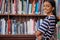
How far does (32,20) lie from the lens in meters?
2.86

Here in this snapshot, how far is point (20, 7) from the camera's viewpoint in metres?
2.82

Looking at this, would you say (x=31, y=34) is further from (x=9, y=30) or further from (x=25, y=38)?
(x=9, y=30)

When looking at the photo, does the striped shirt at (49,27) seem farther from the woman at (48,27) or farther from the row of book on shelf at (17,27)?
the row of book on shelf at (17,27)

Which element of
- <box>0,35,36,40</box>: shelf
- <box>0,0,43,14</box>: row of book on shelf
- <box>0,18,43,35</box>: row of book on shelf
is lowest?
<box>0,35,36,40</box>: shelf

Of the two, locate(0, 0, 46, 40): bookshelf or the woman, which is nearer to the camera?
the woman

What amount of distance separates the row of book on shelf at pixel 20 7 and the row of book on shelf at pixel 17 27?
0.15 meters

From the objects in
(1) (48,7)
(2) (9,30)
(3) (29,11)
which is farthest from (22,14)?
(1) (48,7)

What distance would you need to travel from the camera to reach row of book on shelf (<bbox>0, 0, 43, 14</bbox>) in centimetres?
280

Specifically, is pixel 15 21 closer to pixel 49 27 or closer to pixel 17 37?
pixel 17 37

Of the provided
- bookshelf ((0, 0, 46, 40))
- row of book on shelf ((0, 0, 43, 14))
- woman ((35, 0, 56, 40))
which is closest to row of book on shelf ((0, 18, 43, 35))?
bookshelf ((0, 0, 46, 40))

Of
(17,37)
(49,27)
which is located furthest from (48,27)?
(17,37)

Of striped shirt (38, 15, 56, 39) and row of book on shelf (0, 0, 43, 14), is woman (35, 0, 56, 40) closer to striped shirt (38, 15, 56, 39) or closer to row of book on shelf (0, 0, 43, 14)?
striped shirt (38, 15, 56, 39)

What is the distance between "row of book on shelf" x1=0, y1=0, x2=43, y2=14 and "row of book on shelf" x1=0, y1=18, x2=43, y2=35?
154mm

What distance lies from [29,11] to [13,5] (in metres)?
0.28
